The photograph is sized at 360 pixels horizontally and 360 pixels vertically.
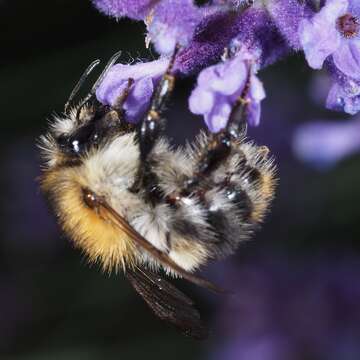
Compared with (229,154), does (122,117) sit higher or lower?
higher

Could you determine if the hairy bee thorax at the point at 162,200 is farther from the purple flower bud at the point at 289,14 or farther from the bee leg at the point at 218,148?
the purple flower bud at the point at 289,14

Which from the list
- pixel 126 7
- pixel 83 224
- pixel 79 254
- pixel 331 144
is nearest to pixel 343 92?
pixel 126 7

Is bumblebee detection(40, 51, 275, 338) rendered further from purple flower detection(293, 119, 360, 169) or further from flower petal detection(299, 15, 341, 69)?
purple flower detection(293, 119, 360, 169)

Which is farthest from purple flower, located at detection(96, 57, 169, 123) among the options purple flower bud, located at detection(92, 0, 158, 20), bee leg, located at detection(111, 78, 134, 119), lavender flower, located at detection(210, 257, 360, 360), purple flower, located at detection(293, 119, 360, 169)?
lavender flower, located at detection(210, 257, 360, 360)

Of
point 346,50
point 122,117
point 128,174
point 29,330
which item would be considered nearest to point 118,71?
point 122,117

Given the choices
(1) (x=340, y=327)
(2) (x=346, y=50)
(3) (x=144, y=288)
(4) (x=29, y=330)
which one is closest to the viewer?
(2) (x=346, y=50)

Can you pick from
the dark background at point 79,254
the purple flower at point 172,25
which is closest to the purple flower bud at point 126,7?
the purple flower at point 172,25

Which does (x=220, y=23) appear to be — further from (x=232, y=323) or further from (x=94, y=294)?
(x=94, y=294)
